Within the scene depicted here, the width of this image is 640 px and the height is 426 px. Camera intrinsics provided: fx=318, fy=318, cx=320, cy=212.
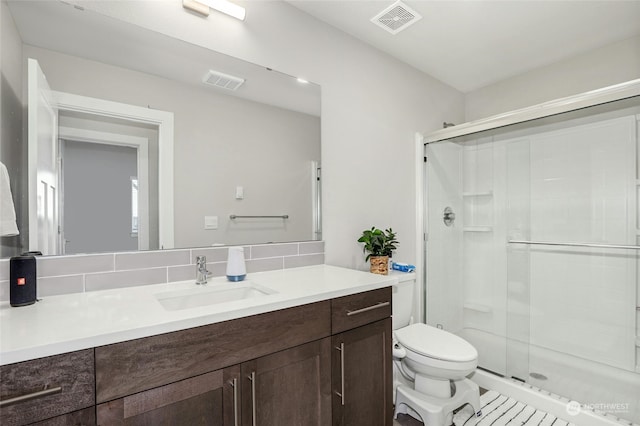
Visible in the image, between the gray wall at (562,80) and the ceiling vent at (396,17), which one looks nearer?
the ceiling vent at (396,17)

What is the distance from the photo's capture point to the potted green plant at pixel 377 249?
1991 millimetres


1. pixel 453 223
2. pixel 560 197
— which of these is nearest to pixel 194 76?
pixel 453 223

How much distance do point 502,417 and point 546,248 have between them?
4.15 feet

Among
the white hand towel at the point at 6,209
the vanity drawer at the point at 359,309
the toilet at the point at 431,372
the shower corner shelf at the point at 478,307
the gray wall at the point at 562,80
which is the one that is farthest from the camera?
the shower corner shelf at the point at 478,307

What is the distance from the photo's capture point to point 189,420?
3.00 feet

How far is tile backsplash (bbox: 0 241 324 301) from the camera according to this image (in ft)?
3.77

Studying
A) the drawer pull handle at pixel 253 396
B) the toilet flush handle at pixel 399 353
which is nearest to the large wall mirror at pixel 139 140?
the drawer pull handle at pixel 253 396

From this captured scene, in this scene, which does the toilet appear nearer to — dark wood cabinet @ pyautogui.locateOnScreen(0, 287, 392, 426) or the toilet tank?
the toilet tank

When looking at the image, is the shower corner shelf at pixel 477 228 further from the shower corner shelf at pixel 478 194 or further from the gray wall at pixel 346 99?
the gray wall at pixel 346 99

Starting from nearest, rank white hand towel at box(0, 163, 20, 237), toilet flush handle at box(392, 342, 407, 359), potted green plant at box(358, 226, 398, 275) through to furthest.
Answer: white hand towel at box(0, 163, 20, 237), toilet flush handle at box(392, 342, 407, 359), potted green plant at box(358, 226, 398, 275)

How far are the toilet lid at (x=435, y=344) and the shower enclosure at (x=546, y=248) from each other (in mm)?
616

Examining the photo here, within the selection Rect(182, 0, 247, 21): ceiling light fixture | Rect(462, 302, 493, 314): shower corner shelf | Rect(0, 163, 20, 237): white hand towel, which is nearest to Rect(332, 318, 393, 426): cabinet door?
Rect(0, 163, 20, 237): white hand towel

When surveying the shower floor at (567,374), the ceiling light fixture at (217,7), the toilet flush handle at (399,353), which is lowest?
the shower floor at (567,374)

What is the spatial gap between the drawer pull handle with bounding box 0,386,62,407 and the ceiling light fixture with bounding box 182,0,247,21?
1.53 m
